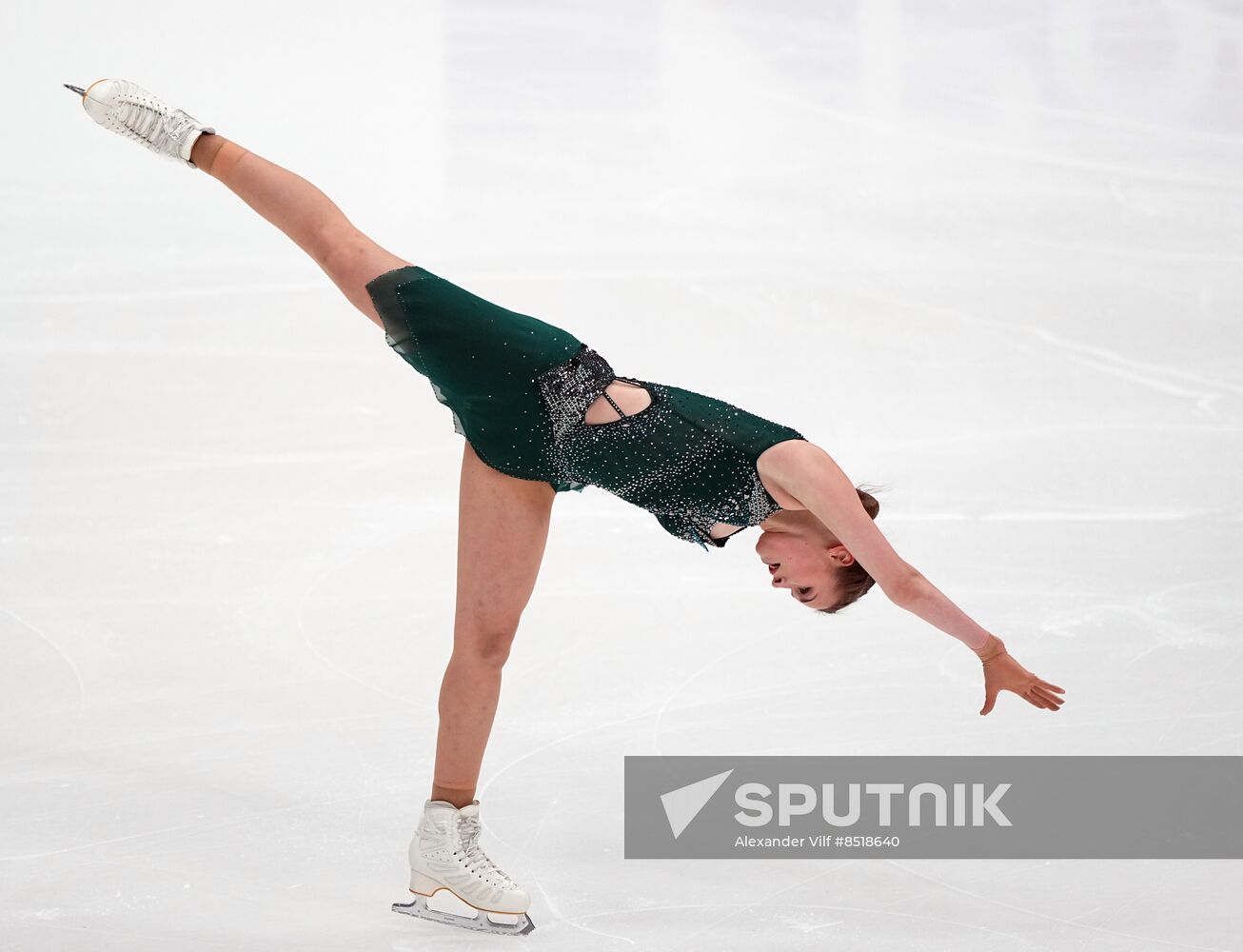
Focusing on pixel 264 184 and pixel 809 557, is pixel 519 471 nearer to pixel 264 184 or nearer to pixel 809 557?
pixel 809 557

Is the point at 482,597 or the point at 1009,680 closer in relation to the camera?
the point at 1009,680

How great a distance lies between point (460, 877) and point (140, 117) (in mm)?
1872

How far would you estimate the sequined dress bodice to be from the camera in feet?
9.98

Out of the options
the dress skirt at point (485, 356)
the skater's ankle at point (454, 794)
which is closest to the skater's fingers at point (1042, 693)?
the dress skirt at point (485, 356)

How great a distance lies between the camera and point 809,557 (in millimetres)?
3150

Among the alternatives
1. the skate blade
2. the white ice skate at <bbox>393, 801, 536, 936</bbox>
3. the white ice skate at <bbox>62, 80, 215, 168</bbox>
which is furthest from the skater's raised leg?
the skate blade

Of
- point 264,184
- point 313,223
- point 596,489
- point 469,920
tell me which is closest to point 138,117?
point 264,184

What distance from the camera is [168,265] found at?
277 inches

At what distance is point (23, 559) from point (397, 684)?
154cm

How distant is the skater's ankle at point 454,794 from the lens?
132 inches

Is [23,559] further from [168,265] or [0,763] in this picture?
[168,265]

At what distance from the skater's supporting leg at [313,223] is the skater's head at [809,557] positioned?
98cm

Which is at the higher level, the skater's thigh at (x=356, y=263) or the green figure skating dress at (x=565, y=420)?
the skater's thigh at (x=356, y=263)

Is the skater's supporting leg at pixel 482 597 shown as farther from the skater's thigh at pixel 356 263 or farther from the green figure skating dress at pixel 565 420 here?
the skater's thigh at pixel 356 263
